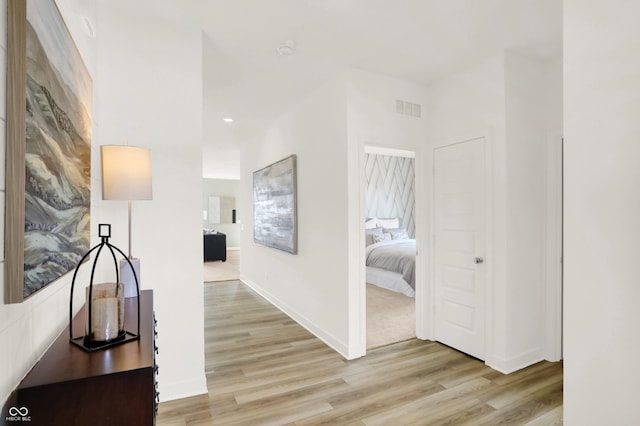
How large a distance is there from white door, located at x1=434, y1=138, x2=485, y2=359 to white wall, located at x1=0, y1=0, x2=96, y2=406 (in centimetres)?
300

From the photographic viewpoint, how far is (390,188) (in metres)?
8.34

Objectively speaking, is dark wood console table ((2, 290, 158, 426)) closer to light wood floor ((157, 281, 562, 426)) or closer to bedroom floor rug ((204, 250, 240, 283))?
light wood floor ((157, 281, 562, 426))

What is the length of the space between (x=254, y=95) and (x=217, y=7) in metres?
1.61

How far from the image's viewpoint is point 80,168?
4.99ft

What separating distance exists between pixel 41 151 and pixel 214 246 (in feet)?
27.6

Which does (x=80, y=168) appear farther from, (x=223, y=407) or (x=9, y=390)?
(x=223, y=407)

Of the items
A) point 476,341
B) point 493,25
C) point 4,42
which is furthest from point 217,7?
point 476,341

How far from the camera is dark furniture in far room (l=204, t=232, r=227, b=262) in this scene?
9039 mm

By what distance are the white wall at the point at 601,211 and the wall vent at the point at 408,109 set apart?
1889 millimetres

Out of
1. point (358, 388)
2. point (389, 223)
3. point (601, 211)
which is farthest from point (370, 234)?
point (601, 211)

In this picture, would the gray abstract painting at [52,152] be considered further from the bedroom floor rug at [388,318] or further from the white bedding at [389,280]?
the white bedding at [389,280]

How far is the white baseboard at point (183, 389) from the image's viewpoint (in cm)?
234

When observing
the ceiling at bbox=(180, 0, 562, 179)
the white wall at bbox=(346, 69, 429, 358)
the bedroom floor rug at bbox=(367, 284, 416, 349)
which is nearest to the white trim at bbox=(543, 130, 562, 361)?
the ceiling at bbox=(180, 0, 562, 179)

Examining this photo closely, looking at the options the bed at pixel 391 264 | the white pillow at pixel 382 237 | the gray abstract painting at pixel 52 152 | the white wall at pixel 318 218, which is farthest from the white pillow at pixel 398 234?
the gray abstract painting at pixel 52 152
